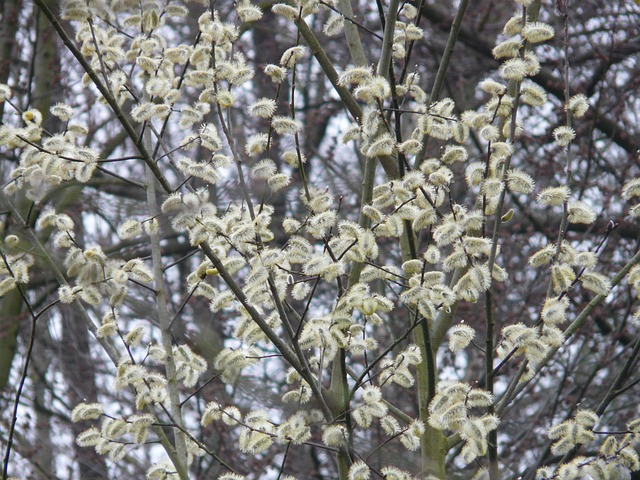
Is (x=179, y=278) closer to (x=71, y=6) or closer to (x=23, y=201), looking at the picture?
(x=23, y=201)

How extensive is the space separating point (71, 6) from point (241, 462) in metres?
4.77

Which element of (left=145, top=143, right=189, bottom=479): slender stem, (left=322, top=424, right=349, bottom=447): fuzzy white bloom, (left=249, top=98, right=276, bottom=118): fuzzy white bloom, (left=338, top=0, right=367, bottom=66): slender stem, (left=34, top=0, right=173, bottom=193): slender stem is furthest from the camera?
(left=338, top=0, right=367, bottom=66): slender stem

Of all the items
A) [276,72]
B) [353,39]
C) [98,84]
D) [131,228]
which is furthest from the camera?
[353,39]

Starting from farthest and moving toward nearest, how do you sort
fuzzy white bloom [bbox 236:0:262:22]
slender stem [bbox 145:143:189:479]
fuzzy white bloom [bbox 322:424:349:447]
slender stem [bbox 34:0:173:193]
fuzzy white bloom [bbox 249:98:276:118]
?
slender stem [bbox 145:143:189:479]
fuzzy white bloom [bbox 236:0:262:22]
fuzzy white bloom [bbox 249:98:276:118]
fuzzy white bloom [bbox 322:424:349:447]
slender stem [bbox 34:0:173:193]

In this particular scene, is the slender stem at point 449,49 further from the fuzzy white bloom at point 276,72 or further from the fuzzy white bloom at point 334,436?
the fuzzy white bloom at point 334,436

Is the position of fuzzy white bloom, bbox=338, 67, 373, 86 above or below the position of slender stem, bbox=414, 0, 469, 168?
below

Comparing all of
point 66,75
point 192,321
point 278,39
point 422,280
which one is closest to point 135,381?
point 422,280

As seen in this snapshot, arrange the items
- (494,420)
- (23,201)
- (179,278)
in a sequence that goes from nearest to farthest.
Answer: (494,420)
(23,201)
(179,278)

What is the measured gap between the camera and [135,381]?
118 inches

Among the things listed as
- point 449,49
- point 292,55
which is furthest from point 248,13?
point 449,49

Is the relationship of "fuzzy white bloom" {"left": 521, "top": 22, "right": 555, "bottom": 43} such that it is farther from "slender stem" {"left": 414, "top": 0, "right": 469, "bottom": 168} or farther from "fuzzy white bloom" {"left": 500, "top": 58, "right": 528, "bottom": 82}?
"slender stem" {"left": 414, "top": 0, "right": 469, "bottom": 168}

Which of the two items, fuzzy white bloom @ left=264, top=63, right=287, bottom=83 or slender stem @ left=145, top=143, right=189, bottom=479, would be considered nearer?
fuzzy white bloom @ left=264, top=63, right=287, bottom=83

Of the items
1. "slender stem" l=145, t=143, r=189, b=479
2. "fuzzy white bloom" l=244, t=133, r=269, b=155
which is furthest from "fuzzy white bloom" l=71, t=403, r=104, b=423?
"fuzzy white bloom" l=244, t=133, r=269, b=155

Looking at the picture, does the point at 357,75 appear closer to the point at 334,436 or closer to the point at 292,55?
the point at 292,55
